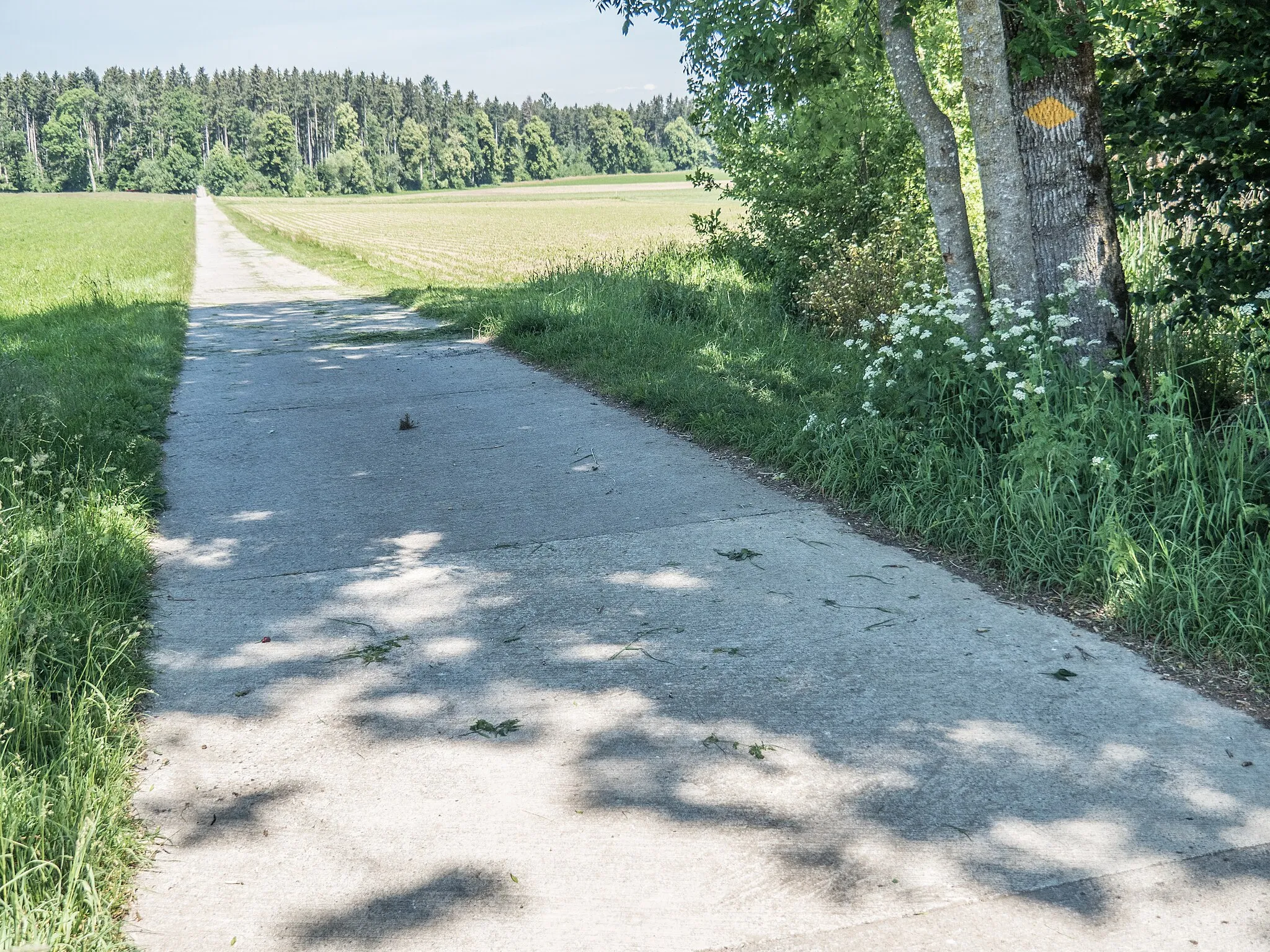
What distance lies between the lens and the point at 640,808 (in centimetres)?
320

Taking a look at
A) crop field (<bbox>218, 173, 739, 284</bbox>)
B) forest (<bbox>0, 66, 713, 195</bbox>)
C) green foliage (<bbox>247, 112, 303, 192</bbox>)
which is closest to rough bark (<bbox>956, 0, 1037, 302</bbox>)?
crop field (<bbox>218, 173, 739, 284</bbox>)

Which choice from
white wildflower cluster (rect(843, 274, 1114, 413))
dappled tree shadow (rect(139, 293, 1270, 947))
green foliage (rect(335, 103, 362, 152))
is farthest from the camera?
green foliage (rect(335, 103, 362, 152))

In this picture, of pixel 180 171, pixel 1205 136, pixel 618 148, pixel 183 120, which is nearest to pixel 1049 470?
pixel 1205 136

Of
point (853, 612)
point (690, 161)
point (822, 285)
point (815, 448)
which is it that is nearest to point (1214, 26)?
point (815, 448)

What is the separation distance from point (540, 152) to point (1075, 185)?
158333 millimetres

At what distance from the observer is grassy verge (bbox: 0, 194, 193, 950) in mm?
2768

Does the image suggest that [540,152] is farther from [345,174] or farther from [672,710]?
[672,710]

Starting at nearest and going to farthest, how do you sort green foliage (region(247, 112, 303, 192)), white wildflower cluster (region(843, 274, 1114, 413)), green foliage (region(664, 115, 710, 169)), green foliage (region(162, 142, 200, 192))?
1. white wildflower cluster (region(843, 274, 1114, 413))
2. green foliage (region(162, 142, 200, 192))
3. green foliage (region(247, 112, 303, 192))
4. green foliage (region(664, 115, 710, 169))

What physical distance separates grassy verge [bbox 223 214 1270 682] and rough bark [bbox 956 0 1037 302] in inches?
31.7

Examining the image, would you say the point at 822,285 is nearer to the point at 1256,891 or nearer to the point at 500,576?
the point at 500,576

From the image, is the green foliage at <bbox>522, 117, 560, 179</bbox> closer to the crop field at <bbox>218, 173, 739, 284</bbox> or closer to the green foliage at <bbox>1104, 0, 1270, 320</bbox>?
the crop field at <bbox>218, 173, 739, 284</bbox>

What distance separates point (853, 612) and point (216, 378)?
28.8 ft

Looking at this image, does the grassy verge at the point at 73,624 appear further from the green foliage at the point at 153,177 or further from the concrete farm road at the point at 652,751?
the green foliage at the point at 153,177

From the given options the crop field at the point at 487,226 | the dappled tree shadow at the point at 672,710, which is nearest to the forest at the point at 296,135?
the crop field at the point at 487,226
